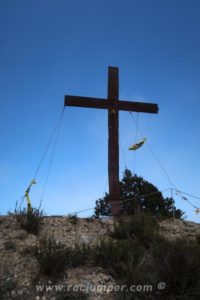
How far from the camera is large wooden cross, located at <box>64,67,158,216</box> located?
1088 cm

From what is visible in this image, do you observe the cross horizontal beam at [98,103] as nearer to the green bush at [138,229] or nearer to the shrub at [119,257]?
the green bush at [138,229]

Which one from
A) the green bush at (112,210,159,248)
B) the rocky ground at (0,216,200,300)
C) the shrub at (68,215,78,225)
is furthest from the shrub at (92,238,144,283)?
the shrub at (68,215,78,225)

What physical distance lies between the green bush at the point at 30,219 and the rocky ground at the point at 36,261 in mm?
133

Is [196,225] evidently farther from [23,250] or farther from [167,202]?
[167,202]

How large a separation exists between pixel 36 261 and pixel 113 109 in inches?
250

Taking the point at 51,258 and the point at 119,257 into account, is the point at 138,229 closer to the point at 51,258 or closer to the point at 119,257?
the point at 119,257

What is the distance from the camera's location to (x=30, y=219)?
848 cm

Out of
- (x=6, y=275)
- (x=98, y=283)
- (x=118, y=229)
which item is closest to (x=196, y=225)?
(x=118, y=229)

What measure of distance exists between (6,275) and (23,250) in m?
0.89

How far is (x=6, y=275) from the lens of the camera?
20.9 ft

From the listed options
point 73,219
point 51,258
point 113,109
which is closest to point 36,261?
point 51,258

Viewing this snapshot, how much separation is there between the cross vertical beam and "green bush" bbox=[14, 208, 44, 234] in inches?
102

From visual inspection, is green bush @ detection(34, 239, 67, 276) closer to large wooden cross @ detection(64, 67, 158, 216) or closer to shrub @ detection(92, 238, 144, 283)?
shrub @ detection(92, 238, 144, 283)

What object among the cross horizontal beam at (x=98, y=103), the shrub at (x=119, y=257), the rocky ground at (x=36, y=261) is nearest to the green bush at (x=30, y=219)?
the rocky ground at (x=36, y=261)
